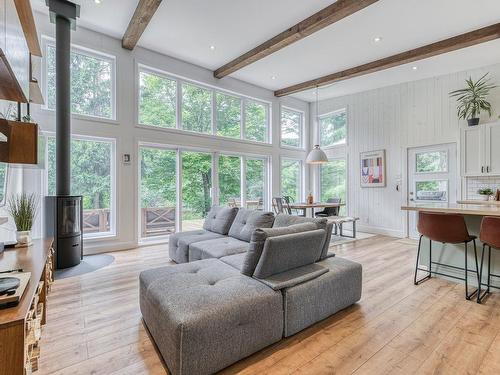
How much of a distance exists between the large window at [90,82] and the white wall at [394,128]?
5.73m

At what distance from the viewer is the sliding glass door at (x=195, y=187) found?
220 inches

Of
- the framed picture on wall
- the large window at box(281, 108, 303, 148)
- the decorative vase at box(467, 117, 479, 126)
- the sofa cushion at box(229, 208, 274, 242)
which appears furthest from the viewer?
the large window at box(281, 108, 303, 148)

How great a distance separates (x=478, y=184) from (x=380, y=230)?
216cm

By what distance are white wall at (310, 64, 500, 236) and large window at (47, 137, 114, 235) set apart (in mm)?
5777

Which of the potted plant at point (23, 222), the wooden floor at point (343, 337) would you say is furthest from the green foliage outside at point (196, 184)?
the potted plant at point (23, 222)

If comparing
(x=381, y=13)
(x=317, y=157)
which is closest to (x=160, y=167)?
(x=317, y=157)

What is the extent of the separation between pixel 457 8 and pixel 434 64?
181 cm

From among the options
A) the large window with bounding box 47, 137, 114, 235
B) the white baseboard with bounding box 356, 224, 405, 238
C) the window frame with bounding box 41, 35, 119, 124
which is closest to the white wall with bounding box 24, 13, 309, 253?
the window frame with bounding box 41, 35, 119, 124

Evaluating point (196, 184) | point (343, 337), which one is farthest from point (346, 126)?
point (343, 337)

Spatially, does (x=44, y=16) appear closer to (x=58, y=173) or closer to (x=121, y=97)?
(x=121, y=97)

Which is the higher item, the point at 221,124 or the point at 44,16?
the point at 44,16

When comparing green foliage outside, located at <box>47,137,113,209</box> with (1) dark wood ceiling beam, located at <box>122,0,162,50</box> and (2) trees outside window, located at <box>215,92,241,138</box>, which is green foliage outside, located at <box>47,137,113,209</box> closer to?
(1) dark wood ceiling beam, located at <box>122,0,162,50</box>

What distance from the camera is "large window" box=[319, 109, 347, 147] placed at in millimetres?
7395

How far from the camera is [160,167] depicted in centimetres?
532
